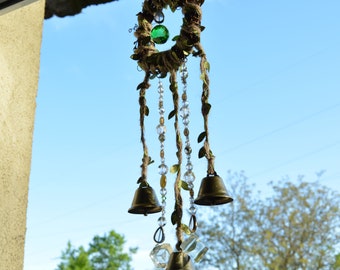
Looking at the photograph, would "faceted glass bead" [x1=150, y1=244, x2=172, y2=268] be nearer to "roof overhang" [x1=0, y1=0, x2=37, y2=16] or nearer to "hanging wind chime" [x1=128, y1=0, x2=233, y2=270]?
"hanging wind chime" [x1=128, y1=0, x2=233, y2=270]

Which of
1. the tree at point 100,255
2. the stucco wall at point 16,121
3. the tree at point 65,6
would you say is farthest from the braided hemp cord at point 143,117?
the tree at point 100,255

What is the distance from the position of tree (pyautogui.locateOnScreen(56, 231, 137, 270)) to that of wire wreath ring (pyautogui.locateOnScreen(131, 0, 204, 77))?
6272 millimetres

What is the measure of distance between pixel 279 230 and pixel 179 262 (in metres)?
3.83

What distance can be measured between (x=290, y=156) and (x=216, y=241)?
105 centimetres

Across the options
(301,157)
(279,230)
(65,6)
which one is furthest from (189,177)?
(301,157)

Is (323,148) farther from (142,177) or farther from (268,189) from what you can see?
(142,177)

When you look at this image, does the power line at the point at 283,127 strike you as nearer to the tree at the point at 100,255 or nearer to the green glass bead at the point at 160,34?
the tree at the point at 100,255

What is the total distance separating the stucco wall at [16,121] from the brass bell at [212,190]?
0.99 feet

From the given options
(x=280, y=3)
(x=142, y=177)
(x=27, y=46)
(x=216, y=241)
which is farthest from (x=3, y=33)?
(x=280, y=3)

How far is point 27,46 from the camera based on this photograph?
0.91 m

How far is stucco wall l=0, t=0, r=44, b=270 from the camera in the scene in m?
0.79

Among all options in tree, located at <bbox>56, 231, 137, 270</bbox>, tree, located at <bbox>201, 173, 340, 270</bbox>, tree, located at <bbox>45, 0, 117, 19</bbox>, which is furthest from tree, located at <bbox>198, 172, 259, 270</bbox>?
tree, located at <bbox>45, 0, 117, 19</bbox>

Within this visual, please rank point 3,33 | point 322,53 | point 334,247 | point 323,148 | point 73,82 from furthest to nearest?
point 73,82, point 323,148, point 322,53, point 334,247, point 3,33

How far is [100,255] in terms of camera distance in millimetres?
7031
